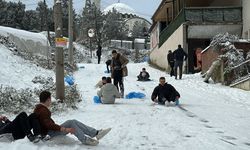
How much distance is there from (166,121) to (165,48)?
31.9 metres

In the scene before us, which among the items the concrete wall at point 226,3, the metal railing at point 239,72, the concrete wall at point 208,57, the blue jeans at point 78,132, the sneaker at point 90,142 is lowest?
the sneaker at point 90,142

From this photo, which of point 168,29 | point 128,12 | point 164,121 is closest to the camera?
point 164,121

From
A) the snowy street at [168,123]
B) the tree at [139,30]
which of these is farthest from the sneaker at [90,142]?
the tree at [139,30]

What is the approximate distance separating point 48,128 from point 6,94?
5.21 metres

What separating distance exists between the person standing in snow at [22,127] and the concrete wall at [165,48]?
25547 mm

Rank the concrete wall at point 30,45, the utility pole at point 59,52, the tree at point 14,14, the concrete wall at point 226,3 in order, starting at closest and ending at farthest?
the utility pole at point 59,52 < the concrete wall at point 30,45 < the concrete wall at point 226,3 < the tree at point 14,14

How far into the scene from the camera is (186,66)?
111 ft

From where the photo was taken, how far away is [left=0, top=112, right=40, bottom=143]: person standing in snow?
9.27 meters

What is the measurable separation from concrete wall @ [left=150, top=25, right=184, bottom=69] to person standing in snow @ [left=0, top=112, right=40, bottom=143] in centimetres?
2555

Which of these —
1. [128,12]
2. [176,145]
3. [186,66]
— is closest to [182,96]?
[176,145]

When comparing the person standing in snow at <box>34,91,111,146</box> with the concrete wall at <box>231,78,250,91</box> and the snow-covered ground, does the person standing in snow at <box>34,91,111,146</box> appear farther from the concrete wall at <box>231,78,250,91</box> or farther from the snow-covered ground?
the concrete wall at <box>231,78,250,91</box>

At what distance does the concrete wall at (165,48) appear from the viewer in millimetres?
35375

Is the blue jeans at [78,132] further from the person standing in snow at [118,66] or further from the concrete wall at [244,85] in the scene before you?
the concrete wall at [244,85]

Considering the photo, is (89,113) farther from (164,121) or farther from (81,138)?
(81,138)
